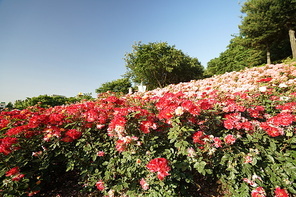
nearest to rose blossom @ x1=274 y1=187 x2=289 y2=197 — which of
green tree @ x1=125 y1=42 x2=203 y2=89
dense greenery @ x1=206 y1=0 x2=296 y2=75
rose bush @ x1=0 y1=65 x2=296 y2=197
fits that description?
rose bush @ x1=0 y1=65 x2=296 y2=197

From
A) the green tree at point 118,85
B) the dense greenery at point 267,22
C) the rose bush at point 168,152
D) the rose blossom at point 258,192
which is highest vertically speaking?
the dense greenery at point 267,22

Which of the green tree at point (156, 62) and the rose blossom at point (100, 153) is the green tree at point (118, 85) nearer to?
the green tree at point (156, 62)

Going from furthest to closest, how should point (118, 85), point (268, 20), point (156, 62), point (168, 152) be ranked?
point (118, 85) → point (156, 62) → point (268, 20) → point (168, 152)

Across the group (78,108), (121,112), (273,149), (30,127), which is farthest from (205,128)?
(30,127)

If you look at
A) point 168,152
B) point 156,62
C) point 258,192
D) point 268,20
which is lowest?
point 258,192

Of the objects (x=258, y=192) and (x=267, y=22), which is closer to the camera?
(x=258, y=192)

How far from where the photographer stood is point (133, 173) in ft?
6.20

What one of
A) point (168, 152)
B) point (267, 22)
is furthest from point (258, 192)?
point (267, 22)

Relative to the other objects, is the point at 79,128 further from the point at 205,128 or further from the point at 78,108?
the point at 205,128

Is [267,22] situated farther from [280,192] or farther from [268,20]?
[280,192]

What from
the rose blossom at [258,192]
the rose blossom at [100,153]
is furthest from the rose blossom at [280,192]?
the rose blossom at [100,153]

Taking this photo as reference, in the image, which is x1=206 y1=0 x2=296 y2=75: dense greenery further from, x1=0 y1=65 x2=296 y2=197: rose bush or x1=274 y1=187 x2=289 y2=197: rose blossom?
x1=274 y1=187 x2=289 y2=197: rose blossom

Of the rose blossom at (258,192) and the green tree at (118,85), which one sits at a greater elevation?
the green tree at (118,85)

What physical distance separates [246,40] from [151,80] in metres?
13.7
